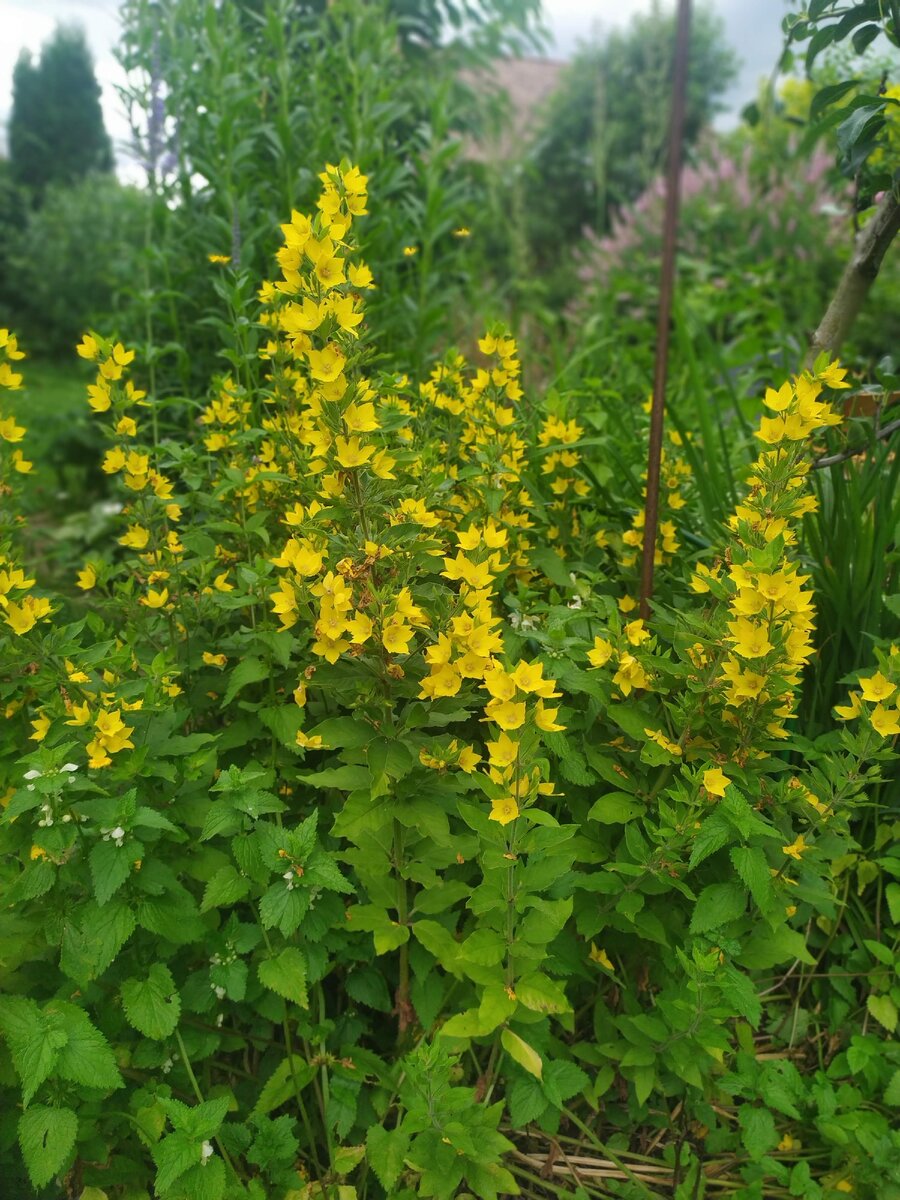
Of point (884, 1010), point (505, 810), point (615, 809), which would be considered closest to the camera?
point (505, 810)

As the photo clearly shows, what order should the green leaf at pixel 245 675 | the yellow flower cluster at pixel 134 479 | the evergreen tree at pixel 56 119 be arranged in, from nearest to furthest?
the green leaf at pixel 245 675 → the yellow flower cluster at pixel 134 479 → the evergreen tree at pixel 56 119

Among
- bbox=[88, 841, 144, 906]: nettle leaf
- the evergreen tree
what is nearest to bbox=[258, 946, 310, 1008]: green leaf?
bbox=[88, 841, 144, 906]: nettle leaf

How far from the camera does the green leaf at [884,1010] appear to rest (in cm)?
143

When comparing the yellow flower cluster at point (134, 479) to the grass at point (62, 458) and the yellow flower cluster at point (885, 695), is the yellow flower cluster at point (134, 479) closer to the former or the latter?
the yellow flower cluster at point (885, 695)

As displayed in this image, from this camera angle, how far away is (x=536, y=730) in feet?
3.66

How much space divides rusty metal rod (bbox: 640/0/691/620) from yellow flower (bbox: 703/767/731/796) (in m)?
0.31

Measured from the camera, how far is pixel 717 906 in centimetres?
121

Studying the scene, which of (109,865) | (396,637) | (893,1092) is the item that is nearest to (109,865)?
(109,865)

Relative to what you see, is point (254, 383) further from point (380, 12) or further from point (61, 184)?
point (61, 184)

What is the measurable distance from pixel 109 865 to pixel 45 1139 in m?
0.34

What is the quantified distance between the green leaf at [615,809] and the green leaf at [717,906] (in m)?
0.14

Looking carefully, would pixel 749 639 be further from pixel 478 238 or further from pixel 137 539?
pixel 478 238

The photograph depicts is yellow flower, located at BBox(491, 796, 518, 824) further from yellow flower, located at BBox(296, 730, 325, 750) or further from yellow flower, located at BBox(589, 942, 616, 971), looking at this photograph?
yellow flower, located at BBox(589, 942, 616, 971)

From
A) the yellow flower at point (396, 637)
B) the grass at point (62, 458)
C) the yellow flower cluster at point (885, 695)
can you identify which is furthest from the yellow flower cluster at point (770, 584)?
the grass at point (62, 458)
